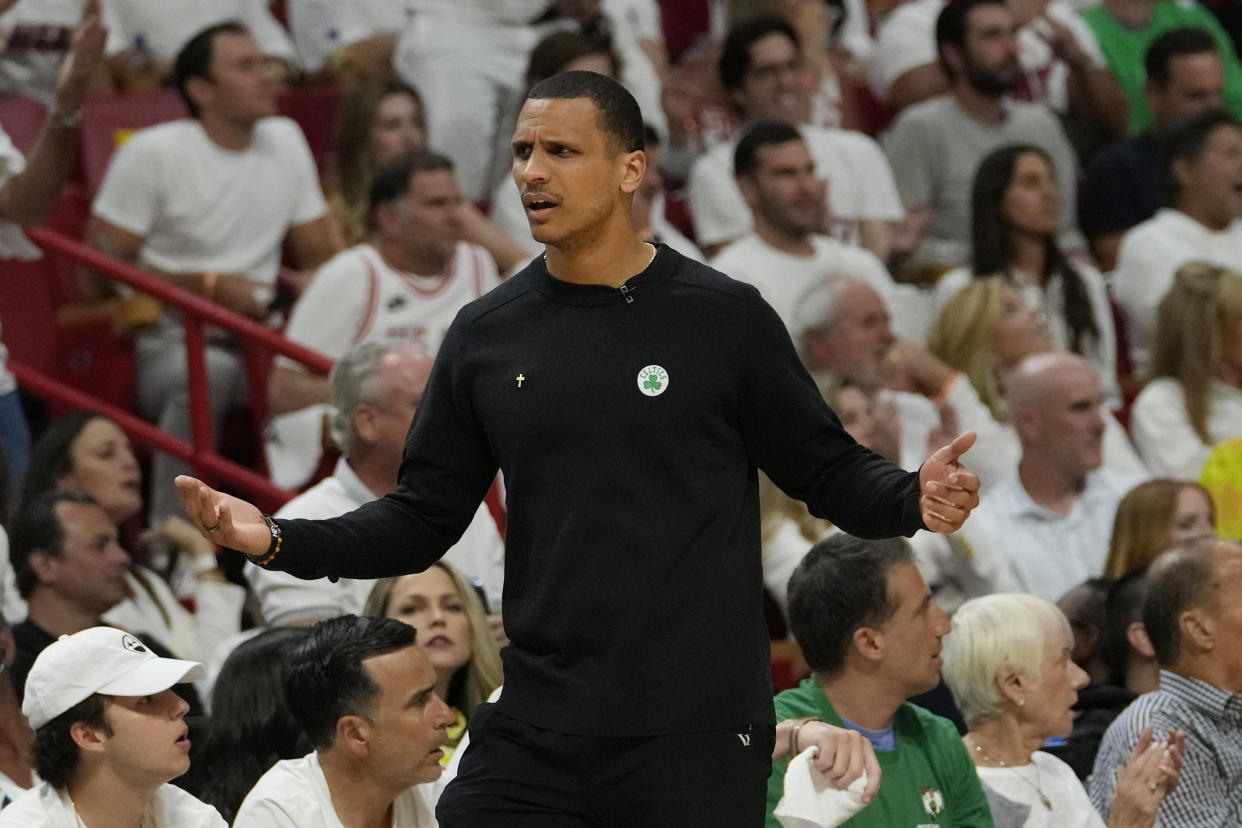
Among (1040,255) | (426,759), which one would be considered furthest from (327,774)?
(1040,255)

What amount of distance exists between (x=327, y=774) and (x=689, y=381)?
1542mm

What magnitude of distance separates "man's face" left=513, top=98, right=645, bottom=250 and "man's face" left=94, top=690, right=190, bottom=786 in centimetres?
145

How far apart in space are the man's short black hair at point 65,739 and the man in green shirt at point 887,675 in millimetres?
→ 1448

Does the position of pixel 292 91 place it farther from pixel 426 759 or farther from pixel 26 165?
pixel 426 759

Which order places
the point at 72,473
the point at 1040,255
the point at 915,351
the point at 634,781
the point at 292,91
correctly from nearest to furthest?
the point at 634,781, the point at 72,473, the point at 915,351, the point at 1040,255, the point at 292,91

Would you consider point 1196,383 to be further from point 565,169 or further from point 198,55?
point 565,169

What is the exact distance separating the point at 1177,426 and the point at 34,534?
4253 mm

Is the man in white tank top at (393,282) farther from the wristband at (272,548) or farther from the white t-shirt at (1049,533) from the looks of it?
the wristband at (272,548)

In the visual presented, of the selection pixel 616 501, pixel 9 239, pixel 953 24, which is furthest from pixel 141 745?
pixel 953 24

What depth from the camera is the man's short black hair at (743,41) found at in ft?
29.4

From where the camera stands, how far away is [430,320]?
23.9 ft

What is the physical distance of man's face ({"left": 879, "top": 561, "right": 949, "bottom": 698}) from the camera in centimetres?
457

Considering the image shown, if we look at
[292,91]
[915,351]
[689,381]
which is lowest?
[915,351]

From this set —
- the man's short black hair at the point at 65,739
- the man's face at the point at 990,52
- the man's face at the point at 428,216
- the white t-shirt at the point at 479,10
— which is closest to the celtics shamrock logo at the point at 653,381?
the man's short black hair at the point at 65,739
